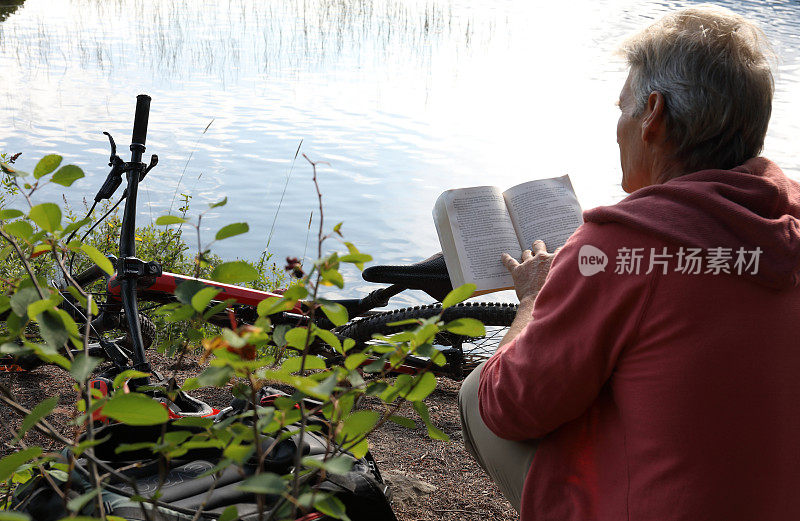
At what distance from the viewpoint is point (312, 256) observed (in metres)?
4.90

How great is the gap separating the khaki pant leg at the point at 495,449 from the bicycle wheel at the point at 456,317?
→ 0.49 m

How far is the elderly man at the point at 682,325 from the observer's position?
1.21 metres

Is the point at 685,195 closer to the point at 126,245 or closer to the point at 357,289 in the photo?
the point at 126,245

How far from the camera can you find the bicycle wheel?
251cm

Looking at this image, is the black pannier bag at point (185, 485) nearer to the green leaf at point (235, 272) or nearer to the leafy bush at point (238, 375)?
the leafy bush at point (238, 375)

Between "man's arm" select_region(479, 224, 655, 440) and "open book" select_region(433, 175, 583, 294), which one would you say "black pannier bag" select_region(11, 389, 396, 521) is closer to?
"man's arm" select_region(479, 224, 655, 440)

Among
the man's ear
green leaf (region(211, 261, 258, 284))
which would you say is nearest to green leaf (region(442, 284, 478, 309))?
green leaf (region(211, 261, 258, 284))

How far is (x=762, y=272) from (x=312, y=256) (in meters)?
3.86

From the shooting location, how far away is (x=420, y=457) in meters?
2.57

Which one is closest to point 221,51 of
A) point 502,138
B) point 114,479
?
point 502,138

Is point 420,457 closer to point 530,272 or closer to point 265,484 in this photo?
point 530,272

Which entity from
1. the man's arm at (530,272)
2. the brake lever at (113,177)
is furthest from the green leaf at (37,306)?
the brake lever at (113,177)

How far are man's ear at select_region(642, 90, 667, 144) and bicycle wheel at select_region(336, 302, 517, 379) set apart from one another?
3.25 ft

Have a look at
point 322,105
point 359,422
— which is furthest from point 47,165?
point 322,105
